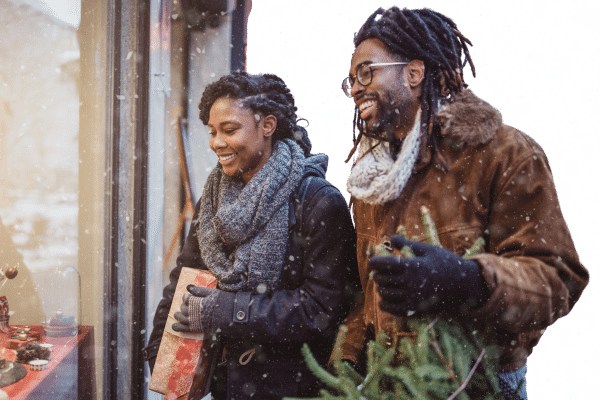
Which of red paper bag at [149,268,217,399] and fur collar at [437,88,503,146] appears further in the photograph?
red paper bag at [149,268,217,399]

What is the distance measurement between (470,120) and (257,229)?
3.26 ft

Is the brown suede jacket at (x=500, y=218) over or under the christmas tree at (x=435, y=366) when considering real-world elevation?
over

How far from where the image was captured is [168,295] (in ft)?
7.38

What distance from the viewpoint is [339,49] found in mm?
2332

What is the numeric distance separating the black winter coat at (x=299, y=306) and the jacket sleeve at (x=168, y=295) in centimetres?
35

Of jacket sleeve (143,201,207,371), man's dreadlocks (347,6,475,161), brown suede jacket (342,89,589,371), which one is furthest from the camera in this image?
jacket sleeve (143,201,207,371)

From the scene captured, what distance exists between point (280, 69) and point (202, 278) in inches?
50.4

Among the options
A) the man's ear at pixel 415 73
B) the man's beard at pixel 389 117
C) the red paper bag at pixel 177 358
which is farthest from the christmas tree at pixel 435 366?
the red paper bag at pixel 177 358

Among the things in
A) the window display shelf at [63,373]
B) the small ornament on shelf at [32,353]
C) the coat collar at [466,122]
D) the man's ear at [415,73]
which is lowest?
the window display shelf at [63,373]

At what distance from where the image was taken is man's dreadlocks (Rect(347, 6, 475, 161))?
156 cm

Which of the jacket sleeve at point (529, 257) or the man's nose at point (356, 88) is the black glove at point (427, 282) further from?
the man's nose at point (356, 88)

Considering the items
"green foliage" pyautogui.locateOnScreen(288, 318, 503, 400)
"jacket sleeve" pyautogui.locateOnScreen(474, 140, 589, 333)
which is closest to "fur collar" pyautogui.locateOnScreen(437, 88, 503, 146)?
"jacket sleeve" pyautogui.locateOnScreen(474, 140, 589, 333)

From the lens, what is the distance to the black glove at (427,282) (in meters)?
1.10

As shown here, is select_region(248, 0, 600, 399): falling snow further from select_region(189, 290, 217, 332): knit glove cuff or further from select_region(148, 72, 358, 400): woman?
select_region(189, 290, 217, 332): knit glove cuff
